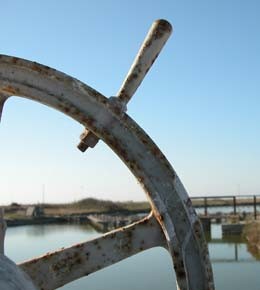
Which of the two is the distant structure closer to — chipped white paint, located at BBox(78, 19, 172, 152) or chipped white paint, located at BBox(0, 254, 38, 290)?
chipped white paint, located at BBox(78, 19, 172, 152)

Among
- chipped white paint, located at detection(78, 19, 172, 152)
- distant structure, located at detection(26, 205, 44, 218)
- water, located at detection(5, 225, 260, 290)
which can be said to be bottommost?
water, located at detection(5, 225, 260, 290)

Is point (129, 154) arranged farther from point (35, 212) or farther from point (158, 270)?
point (35, 212)

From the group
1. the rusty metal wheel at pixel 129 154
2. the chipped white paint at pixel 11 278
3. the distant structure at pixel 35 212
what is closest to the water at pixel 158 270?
the rusty metal wheel at pixel 129 154

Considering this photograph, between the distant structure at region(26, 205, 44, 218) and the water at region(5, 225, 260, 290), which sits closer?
the water at region(5, 225, 260, 290)

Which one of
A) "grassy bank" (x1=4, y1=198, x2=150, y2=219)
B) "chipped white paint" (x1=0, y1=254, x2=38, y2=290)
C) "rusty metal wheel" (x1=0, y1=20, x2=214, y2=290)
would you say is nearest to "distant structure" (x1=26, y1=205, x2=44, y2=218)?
"grassy bank" (x1=4, y1=198, x2=150, y2=219)

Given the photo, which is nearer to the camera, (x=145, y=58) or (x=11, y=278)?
(x=11, y=278)

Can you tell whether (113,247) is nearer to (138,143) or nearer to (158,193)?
(158,193)

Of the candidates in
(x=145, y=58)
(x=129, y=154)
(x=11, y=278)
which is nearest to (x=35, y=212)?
(x=145, y=58)

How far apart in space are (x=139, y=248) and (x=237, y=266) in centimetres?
1709

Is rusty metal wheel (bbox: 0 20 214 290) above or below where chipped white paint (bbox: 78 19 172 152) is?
below

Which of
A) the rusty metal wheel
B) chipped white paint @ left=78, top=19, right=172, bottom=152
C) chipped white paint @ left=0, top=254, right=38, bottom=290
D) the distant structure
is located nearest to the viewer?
chipped white paint @ left=0, top=254, right=38, bottom=290

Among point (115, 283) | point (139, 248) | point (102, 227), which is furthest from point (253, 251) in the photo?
point (139, 248)

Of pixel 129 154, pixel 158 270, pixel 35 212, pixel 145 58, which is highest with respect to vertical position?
pixel 145 58

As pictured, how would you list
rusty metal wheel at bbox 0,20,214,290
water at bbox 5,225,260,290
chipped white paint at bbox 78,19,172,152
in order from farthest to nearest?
water at bbox 5,225,260,290 → chipped white paint at bbox 78,19,172,152 → rusty metal wheel at bbox 0,20,214,290
